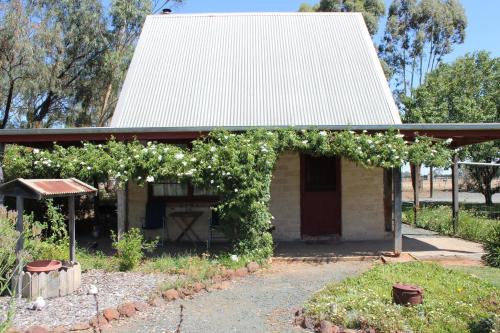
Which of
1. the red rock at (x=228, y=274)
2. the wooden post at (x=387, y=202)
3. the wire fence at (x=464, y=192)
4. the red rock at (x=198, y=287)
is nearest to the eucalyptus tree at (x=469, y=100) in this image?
the wire fence at (x=464, y=192)

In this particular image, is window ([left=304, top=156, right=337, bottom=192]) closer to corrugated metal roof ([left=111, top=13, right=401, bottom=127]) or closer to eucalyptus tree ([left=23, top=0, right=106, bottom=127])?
corrugated metal roof ([left=111, top=13, right=401, bottom=127])

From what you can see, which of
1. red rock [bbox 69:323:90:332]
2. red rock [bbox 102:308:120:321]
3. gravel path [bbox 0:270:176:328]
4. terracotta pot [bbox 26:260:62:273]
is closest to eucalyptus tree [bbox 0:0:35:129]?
gravel path [bbox 0:270:176:328]

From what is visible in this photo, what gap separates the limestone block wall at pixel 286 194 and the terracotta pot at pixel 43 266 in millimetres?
5729

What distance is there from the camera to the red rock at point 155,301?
20.5 ft

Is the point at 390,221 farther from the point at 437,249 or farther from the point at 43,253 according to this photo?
the point at 43,253

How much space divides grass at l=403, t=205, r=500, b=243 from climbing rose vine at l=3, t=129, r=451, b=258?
3.15 m

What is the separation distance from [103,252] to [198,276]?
335cm

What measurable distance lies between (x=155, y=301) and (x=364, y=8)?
31.0 meters

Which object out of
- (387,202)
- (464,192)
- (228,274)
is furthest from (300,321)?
(464,192)

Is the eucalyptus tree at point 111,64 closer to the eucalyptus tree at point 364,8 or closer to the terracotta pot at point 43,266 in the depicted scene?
the eucalyptus tree at point 364,8

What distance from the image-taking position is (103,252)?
32.9 ft

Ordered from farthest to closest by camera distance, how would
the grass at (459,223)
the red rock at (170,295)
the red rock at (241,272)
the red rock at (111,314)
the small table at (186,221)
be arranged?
the grass at (459,223)
the small table at (186,221)
the red rock at (241,272)
the red rock at (170,295)
the red rock at (111,314)

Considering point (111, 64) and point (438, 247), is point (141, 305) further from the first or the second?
point (111, 64)

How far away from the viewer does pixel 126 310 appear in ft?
19.2
